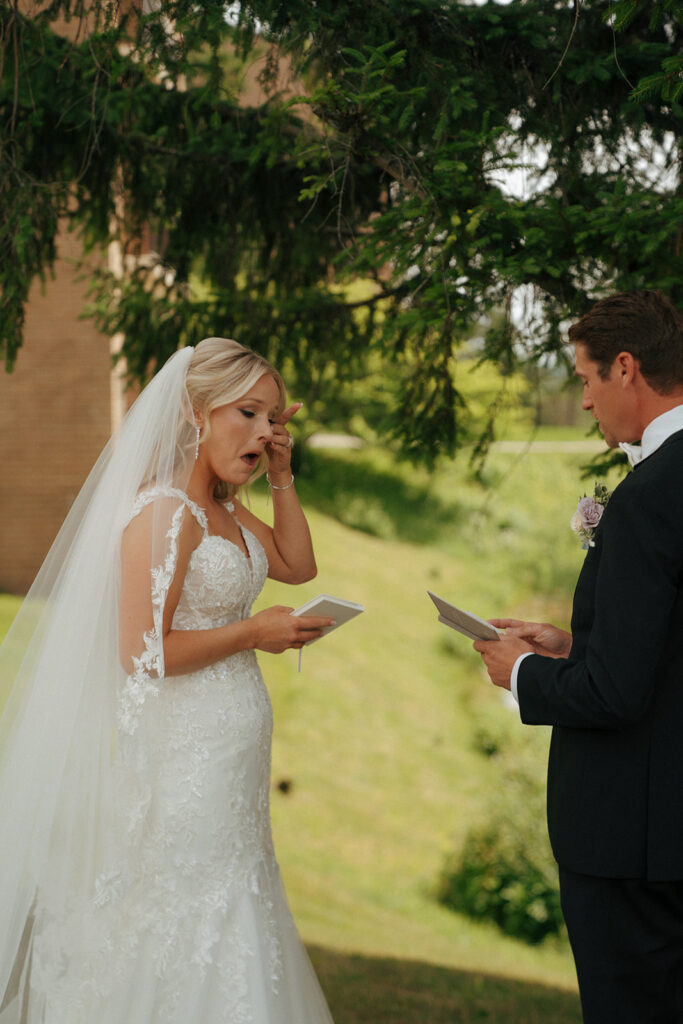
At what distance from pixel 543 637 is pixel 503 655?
356mm

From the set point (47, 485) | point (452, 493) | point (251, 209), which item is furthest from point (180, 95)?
point (452, 493)

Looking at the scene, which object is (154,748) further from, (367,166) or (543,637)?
(367,166)

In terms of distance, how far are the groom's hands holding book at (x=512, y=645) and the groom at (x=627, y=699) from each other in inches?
0.5

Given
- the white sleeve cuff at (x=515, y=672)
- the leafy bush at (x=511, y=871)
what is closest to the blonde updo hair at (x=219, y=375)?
the white sleeve cuff at (x=515, y=672)

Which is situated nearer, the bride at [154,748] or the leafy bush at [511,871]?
the bride at [154,748]

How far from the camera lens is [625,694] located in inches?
85.9

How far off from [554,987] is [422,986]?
138 centimetres

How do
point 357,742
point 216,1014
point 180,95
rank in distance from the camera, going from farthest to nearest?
point 357,742
point 180,95
point 216,1014

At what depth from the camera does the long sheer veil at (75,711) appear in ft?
9.07

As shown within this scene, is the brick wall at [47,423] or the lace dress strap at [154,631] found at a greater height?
the lace dress strap at [154,631]

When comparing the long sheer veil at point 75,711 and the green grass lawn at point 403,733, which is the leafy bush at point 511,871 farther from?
the long sheer veil at point 75,711

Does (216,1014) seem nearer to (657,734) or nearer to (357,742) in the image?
(657,734)

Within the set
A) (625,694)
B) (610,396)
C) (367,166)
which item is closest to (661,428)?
(610,396)

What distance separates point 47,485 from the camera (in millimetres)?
10773
